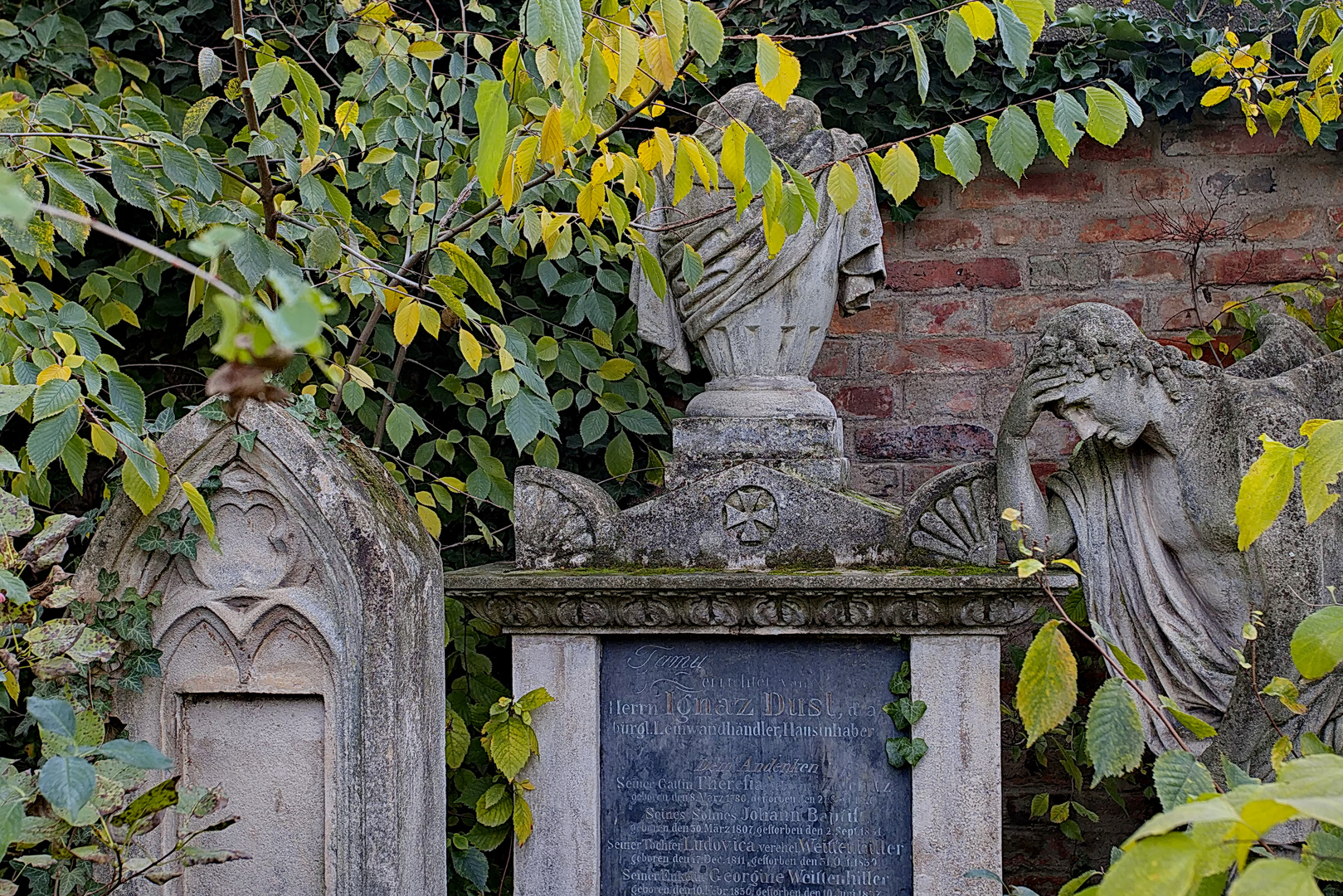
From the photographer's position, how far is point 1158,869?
101cm

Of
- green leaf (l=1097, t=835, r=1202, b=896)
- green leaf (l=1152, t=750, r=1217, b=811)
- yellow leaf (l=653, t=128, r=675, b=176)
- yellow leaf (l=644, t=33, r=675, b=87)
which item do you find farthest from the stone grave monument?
green leaf (l=1097, t=835, r=1202, b=896)

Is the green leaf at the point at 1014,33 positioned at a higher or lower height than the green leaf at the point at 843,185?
higher

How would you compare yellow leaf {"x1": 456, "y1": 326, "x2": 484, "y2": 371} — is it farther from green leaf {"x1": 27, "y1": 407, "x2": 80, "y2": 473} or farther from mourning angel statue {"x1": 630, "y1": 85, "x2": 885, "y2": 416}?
green leaf {"x1": 27, "y1": 407, "x2": 80, "y2": 473}

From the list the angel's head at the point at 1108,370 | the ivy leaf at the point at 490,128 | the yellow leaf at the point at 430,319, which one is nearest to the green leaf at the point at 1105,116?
the angel's head at the point at 1108,370

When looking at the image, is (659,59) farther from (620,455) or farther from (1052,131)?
(620,455)

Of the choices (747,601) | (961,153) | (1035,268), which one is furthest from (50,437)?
(1035,268)

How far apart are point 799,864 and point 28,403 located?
1.96 m

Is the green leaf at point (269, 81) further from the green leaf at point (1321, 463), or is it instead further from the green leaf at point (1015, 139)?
the green leaf at point (1321, 463)

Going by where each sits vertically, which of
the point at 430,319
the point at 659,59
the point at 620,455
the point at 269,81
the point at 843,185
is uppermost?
the point at 269,81

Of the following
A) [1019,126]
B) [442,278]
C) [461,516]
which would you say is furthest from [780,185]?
[461,516]

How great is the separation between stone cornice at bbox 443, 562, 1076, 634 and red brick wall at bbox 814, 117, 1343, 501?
1.48 meters

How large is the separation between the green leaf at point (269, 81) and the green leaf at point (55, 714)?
1.50 metres

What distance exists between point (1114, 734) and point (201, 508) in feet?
5.03

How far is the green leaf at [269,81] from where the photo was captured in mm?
2676
